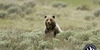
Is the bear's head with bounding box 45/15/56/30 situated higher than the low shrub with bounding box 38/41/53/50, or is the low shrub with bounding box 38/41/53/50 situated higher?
the bear's head with bounding box 45/15/56/30

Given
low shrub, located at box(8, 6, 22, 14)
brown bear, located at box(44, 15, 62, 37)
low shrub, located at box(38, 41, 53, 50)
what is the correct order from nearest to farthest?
low shrub, located at box(38, 41, 53, 50)
brown bear, located at box(44, 15, 62, 37)
low shrub, located at box(8, 6, 22, 14)

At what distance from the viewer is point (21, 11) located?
26219mm

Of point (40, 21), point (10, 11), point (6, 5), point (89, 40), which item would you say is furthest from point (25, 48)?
point (6, 5)

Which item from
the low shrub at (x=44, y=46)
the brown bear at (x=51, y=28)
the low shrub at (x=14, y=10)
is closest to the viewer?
the low shrub at (x=44, y=46)

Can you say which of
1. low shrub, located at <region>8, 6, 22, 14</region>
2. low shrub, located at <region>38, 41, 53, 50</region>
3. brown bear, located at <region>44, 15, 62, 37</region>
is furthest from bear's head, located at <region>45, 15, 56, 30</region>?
low shrub, located at <region>8, 6, 22, 14</region>

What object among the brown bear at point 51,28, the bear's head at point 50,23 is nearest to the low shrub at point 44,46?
the brown bear at point 51,28

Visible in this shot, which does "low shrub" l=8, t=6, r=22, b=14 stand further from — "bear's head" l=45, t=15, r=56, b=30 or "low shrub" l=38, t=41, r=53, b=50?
"low shrub" l=38, t=41, r=53, b=50

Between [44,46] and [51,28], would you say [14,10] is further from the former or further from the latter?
[44,46]

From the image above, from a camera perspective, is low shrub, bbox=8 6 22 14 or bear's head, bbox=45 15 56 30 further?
low shrub, bbox=8 6 22 14

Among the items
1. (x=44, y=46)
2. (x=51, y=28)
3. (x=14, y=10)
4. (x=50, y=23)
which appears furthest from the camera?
(x=14, y=10)

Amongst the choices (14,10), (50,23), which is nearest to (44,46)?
(50,23)

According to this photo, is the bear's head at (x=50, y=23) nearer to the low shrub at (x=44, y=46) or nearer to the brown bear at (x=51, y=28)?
the brown bear at (x=51, y=28)

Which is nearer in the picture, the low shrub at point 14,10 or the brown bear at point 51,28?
the brown bear at point 51,28

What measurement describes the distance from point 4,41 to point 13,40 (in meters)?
0.57
